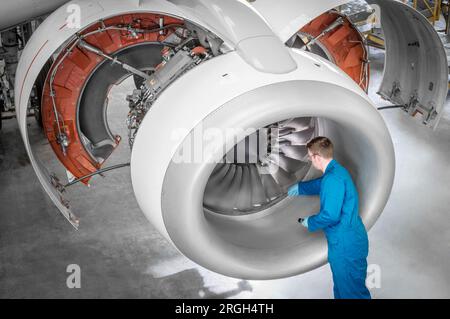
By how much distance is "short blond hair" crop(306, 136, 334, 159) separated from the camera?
340 centimetres

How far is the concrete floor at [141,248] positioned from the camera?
4.32 meters

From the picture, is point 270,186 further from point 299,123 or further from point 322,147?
point 322,147

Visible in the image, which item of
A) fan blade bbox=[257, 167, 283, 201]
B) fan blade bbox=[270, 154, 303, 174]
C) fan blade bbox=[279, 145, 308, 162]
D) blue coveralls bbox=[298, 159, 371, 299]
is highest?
fan blade bbox=[279, 145, 308, 162]

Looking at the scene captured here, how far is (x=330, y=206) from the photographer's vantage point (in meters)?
A: 3.44

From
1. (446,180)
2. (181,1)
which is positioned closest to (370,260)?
(446,180)

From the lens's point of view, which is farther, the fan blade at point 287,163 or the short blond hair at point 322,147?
the fan blade at point 287,163

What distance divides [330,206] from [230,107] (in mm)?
929

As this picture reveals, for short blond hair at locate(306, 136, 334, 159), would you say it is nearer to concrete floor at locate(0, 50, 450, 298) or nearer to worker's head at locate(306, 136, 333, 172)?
worker's head at locate(306, 136, 333, 172)

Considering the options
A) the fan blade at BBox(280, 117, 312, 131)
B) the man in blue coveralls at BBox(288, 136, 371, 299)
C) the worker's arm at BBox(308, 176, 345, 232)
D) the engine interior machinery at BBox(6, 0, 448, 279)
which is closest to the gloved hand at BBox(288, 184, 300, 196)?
the man in blue coveralls at BBox(288, 136, 371, 299)

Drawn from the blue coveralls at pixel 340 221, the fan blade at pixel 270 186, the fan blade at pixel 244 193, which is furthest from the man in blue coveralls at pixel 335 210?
the fan blade at pixel 244 193

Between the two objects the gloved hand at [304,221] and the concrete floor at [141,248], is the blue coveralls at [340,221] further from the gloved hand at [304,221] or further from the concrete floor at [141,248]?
the concrete floor at [141,248]

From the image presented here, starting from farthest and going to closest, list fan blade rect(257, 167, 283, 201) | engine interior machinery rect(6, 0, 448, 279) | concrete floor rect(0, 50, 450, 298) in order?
concrete floor rect(0, 50, 450, 298)
fan blade rect(257, 167, 283, 201)
engine interior machinery rect(6, 0, 448, 279)

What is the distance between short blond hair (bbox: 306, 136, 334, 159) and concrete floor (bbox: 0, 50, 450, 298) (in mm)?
1232

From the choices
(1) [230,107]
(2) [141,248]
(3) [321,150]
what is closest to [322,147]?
(3) [321,150]
